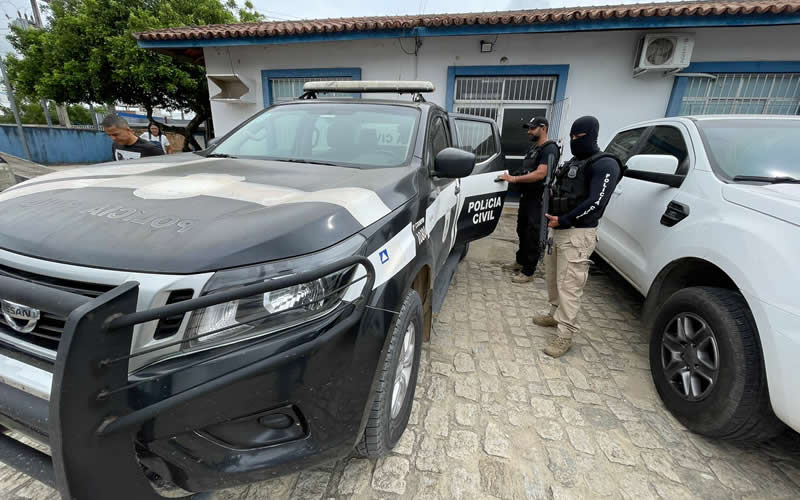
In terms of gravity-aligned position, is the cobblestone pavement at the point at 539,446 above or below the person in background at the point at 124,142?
below

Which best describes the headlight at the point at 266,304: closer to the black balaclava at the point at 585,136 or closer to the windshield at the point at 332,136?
the windshield at the point at 332,136

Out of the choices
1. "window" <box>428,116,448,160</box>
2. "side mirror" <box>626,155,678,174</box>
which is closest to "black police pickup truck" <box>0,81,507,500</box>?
"window" <box>428,116,448,160</box>

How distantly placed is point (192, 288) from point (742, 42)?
9.30 meters

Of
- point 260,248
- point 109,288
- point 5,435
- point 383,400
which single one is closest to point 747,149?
point 383,400

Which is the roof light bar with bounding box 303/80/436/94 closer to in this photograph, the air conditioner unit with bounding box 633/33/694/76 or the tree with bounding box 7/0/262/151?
the air conditioner unit with bounding box 633/33/694/76

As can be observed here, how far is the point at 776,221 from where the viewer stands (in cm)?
170

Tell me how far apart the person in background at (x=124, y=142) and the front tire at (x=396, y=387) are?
3.33 m

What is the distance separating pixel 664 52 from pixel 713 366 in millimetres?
6765

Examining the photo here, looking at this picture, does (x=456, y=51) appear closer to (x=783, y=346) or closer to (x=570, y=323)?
(x=570, y=323)

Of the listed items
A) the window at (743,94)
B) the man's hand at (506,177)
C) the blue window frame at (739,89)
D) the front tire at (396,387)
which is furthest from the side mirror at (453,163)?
the window at (743,94)

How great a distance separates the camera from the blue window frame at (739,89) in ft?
21.1

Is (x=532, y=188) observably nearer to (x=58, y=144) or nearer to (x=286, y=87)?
(x=286, y=87)

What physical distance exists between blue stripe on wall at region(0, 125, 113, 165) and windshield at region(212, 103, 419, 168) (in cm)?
1794

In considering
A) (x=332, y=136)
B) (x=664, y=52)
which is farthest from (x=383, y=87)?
(x=664, y=52)
